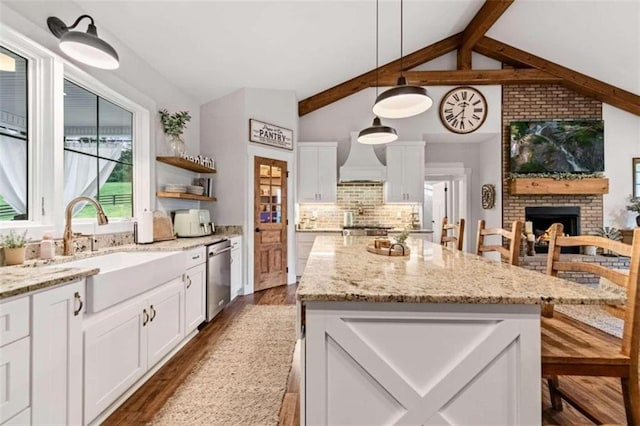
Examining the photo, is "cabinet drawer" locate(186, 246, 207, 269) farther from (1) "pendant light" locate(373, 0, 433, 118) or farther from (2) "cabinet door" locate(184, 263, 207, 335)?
(1) "pendant light" locate(373, 0, 433, 118)

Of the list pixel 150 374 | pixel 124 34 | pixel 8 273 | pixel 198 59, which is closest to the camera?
pixel 8 273

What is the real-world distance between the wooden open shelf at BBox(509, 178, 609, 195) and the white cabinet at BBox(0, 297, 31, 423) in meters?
6.22

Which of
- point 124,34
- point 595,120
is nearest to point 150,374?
point 124,34

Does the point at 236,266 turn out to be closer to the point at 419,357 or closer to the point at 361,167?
the point at 361,167

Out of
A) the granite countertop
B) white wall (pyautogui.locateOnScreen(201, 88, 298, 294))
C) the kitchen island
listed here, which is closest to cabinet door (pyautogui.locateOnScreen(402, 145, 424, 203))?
white wall (pyautogui.locateOnScreen(201, 88, 298, 294))

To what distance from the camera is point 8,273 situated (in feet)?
4.81

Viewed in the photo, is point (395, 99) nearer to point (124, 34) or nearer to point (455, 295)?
point (455, 295)

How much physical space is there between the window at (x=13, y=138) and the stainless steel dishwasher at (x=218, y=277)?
5.01 ft

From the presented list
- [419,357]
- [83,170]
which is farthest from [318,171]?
[419,357]

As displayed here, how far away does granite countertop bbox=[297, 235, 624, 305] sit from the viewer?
3.40 feet

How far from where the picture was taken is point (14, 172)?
198cm

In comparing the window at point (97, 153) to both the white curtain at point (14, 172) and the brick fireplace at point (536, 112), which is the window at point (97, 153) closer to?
the white curtain at point (14, 172)

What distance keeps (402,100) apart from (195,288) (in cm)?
248

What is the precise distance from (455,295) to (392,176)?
4396mm
